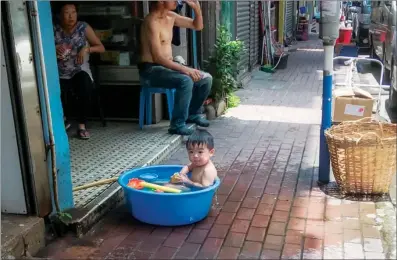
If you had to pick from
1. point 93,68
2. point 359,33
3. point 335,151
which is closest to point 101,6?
point 93,68

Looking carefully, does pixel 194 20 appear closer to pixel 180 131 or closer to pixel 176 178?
pixel 180 131

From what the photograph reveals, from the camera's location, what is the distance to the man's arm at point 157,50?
5531 millimetres

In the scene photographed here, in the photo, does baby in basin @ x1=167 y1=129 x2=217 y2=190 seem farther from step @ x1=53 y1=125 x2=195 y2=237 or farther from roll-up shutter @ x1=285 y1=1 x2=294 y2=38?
roll-up shutter @ x1=285 y1=1 x2=294 y2=38

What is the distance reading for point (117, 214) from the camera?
13.0ft

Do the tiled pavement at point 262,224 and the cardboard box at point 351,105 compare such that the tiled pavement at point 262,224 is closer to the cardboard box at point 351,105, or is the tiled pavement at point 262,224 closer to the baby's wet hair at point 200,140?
the cardboard box at point 351,105

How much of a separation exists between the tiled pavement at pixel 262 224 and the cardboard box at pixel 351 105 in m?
0.46

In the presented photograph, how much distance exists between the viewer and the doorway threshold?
12.4ft

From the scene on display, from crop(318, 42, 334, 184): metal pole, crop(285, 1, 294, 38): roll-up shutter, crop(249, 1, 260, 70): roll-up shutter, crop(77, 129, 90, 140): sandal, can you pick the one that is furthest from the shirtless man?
crop(285, 1, 294, 38): roll-up shutter

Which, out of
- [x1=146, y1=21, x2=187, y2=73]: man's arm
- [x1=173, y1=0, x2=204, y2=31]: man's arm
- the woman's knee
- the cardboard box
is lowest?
the cardboard box

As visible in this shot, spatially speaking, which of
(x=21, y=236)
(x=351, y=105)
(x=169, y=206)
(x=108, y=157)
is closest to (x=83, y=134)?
(x=108, y=157)

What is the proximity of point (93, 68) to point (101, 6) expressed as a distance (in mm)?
774

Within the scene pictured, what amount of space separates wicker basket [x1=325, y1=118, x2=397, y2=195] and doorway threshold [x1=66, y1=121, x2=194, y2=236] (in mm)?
1781

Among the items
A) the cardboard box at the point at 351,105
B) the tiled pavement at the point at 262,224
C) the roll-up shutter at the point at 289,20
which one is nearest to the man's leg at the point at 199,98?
the tiled pavement at the point at 262,224

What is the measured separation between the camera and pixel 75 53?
557 cm
